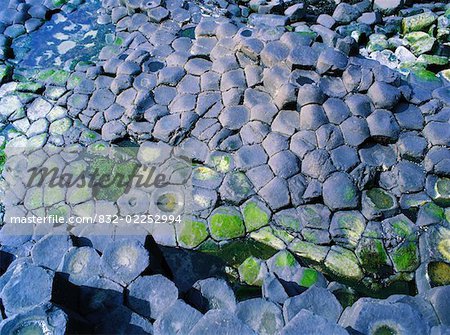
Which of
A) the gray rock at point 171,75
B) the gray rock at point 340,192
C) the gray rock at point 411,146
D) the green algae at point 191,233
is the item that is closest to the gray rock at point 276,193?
the gray rock at point 340,192

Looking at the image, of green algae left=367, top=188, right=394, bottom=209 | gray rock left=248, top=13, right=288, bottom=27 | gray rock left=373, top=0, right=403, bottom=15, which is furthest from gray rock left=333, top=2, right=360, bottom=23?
green algae left=367, top=188, right=394, bottom=209

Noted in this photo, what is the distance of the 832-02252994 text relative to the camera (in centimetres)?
524

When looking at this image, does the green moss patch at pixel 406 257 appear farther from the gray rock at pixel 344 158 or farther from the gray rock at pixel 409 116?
the gray rock at pixel 409 116

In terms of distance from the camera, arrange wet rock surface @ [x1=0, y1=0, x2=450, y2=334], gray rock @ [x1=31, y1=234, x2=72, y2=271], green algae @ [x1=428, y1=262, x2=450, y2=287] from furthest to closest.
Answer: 1. green algae @ [x1=428, y1=262, x2=450, y2=287]
2. gray rock @ [x1=31, y1=234, x2=72, y2=271]
3. wet rock surface @ [x1=0, y1=0, x2=450, y2=334]

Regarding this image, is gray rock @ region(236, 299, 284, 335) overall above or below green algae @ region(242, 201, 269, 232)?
above

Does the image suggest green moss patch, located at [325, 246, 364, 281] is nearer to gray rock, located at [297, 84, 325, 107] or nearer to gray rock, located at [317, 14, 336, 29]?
gray rock, located at [297, 84, 325, 107]

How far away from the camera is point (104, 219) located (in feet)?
17.4

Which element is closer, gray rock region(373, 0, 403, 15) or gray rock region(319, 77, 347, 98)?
gray rock region(319, 77, 347, 98)

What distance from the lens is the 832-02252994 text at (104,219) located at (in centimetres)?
524

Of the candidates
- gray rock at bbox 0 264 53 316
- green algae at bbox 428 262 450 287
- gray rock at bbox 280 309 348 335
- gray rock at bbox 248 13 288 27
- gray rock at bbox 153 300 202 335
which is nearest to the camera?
gray rock at bbox 280 309 348 335

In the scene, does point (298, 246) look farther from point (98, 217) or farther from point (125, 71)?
point (125, 71)

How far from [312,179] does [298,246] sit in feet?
2.66

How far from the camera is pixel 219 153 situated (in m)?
5.59

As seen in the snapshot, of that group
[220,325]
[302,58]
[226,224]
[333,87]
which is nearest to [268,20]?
[302,58]
